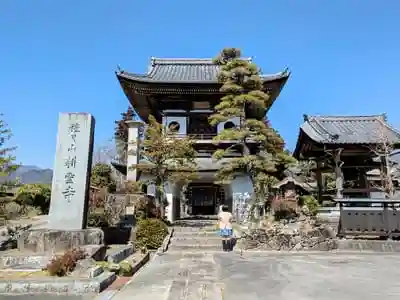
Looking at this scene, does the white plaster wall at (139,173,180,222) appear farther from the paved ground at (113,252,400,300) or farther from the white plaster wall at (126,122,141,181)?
the paved ground at (113,252,400,300)

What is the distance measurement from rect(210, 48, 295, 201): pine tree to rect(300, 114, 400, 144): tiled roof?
240cm

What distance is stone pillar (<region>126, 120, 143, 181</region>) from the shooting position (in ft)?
65.5

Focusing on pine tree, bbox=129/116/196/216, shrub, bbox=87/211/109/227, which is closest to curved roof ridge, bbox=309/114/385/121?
pine tree, bbox=129/116/196/216

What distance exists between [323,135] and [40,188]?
22.0 m

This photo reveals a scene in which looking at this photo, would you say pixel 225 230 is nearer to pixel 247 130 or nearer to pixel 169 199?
pixel 247 130

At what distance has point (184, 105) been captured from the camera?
2355 centimetres

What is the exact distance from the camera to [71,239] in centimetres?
911

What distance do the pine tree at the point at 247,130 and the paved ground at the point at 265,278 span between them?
693 centimetres

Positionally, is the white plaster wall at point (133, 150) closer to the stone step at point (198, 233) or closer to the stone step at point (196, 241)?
the stone step at point (198, 233)

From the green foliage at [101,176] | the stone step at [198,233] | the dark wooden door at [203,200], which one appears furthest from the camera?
the dark wooden door at [203,200]

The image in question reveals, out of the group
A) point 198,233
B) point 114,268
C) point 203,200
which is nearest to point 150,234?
point 198,233

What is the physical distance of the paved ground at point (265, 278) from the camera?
5766 mm

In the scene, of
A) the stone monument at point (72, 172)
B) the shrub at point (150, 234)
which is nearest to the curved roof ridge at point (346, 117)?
the shrub at point (150, 234)

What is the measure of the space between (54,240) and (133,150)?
11301 mm
